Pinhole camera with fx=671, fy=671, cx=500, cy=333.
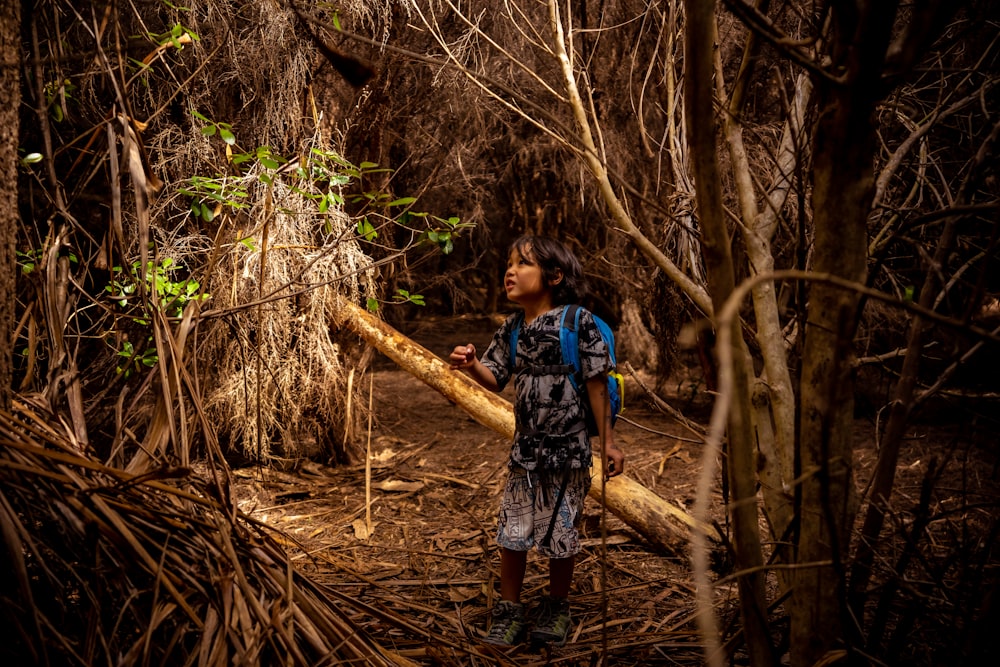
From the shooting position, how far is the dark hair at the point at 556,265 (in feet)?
9.87

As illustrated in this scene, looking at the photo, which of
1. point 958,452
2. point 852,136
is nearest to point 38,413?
point 852,136

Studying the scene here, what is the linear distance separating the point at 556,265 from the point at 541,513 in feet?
3.59

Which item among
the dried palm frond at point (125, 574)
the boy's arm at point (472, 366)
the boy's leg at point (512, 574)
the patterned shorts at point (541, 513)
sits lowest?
the boy's leg at point (512, 574)

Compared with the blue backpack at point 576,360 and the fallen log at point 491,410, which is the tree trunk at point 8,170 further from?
the fallen log at point 491,410

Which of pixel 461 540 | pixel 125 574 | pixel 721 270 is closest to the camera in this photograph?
pixel 721 270

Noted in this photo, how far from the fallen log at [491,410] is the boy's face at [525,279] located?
1085mm

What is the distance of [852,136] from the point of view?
4.49ft

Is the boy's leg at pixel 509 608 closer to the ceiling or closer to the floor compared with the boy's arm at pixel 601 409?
closer to the floor

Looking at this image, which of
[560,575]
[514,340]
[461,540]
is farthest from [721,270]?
[461,540]

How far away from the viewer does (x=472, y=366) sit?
9.53 feet

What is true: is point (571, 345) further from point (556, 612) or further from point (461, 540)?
point (461, 540)

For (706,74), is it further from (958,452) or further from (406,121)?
(958,452)

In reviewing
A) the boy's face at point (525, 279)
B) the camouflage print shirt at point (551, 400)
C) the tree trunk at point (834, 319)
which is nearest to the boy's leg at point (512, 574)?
the camouflage print shirt at point (551, 400)

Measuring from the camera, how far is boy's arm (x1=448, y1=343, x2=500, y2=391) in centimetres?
281
